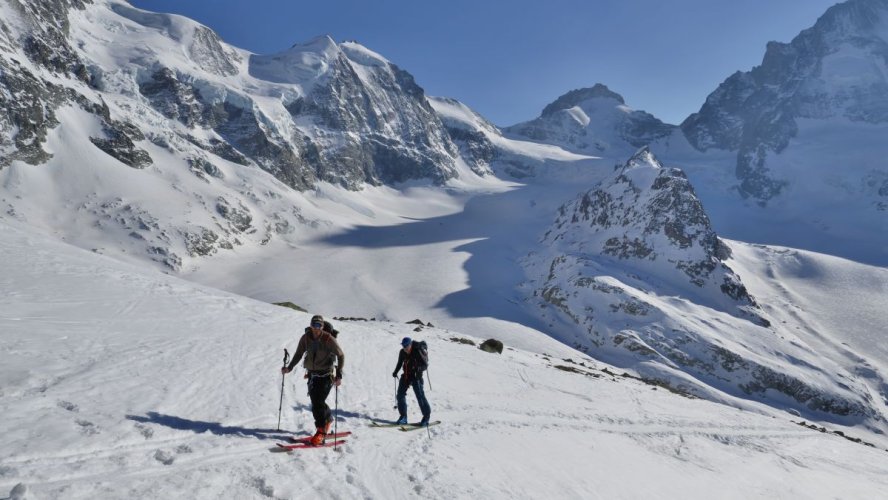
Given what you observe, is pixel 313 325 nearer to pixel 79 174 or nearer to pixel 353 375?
pixel 353 375

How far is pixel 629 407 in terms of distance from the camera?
20469 millimetres

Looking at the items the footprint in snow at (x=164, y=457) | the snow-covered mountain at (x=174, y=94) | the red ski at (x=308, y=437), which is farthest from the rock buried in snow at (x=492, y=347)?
the snow-covered mountain at (x=174, y=94)

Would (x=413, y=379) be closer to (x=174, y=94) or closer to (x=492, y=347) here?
(x=492, y=347)

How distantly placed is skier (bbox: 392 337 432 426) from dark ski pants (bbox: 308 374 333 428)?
8.93 feet

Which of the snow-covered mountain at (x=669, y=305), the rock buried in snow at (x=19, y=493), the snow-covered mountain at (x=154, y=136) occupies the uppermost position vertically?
the snow-covered mountain at (x=154, y=136)

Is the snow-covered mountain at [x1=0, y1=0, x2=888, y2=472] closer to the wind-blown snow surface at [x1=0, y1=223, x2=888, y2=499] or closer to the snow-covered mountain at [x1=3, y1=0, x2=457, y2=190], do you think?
the snow-covered mountain at [x1=3, y1=0, x2=457, y2=190]

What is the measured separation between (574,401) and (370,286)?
2746 inches

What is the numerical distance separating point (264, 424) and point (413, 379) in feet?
11.9

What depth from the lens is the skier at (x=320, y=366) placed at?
985 cm

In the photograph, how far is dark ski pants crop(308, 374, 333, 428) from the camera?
981 centimetres

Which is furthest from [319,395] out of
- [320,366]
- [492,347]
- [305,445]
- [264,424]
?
[492,347]

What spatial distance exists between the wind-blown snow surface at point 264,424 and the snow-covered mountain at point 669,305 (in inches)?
1948

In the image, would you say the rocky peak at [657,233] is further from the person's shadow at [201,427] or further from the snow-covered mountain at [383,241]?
the person's shadow at [201,427]

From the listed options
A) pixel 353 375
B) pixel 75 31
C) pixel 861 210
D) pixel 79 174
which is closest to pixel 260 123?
pixel 75 31
